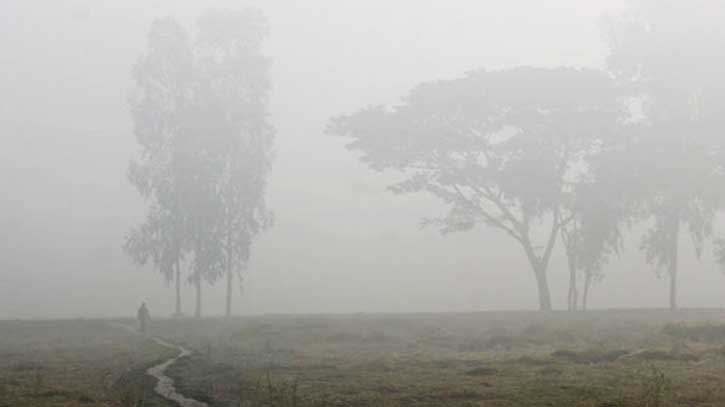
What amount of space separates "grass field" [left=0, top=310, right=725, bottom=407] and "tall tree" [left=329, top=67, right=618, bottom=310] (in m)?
8.25

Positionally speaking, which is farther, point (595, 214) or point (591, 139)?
point (591, 139)

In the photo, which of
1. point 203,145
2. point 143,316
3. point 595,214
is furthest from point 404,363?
point 203,145

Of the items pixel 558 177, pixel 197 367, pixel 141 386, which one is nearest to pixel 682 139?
pixel 558 177

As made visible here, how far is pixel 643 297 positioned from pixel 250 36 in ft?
317

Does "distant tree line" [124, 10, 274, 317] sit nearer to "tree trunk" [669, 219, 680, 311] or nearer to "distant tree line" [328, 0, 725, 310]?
"distant tree line" [328, 0, 725, 310]

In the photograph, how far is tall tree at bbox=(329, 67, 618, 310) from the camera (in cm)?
4928

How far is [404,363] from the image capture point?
27547mm

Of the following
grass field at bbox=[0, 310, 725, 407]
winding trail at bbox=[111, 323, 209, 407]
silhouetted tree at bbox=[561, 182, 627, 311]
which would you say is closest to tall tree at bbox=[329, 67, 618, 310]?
silhouetted tree at bbox=[561, 182, 627, 311]

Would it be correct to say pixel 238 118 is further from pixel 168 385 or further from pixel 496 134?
pixel 168 385

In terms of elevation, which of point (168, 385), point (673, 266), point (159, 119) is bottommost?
point (168, 385)

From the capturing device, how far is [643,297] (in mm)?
137125

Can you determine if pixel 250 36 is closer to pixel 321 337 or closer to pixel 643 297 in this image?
pixel 321 337

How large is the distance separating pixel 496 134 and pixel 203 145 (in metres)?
21.5

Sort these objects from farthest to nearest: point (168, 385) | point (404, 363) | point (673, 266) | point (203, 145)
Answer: point (203, 145) → point (673, 266) → point (404, 363) → point (168, 385)
